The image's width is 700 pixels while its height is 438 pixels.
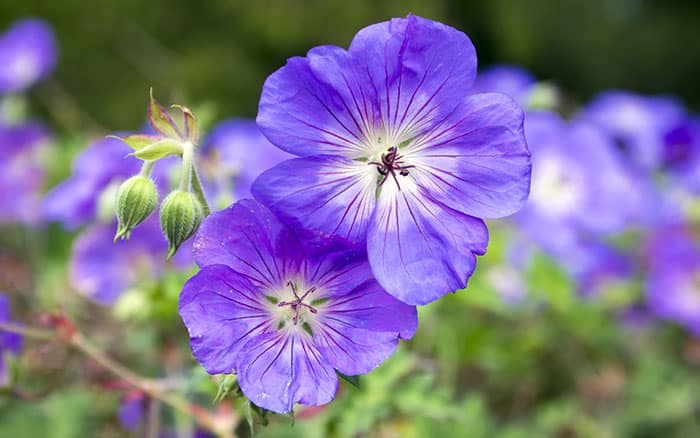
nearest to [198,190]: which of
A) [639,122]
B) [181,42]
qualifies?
[639,122]

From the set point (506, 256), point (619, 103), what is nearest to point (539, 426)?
point (506, 256)

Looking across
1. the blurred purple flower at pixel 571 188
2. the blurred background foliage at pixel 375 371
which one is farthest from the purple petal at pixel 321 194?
the blurred purple flower at pixel 571 188

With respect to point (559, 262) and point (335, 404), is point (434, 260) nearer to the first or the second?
point (335, 404)

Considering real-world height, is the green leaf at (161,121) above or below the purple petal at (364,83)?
below

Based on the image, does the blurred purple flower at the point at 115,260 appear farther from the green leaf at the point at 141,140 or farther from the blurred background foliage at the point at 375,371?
the green leaf at the point at 141,140

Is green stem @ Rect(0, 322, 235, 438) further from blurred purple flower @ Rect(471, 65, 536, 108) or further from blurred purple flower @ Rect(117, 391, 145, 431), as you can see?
blurred purple flower @ Rect(471, 65, 536, 108)

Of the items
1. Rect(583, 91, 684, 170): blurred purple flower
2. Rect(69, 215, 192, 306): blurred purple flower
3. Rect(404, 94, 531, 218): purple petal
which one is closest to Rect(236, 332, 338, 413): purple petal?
Rect(404, 94, 531, 218): purple petal

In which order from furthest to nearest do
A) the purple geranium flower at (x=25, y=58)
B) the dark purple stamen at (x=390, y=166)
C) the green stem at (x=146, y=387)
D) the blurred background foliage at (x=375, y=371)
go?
the purple geranium flower at (x=25, y=58) → the blurred background foliage at (x=375, y=371) → the green stem at (x=146, y=387) → the dark purple stamen at (x=390, y=166)
